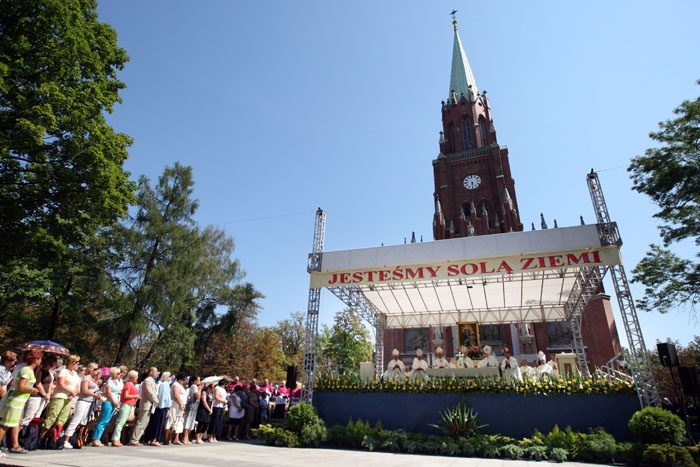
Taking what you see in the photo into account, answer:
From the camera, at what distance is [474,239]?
436 inches

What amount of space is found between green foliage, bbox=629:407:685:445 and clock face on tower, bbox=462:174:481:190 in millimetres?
32793

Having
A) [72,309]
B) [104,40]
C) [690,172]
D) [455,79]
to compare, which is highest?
[455,79]

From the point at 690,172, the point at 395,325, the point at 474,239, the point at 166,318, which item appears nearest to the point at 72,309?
the point at 166,318

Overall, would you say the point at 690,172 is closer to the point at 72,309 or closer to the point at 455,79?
the point at 72,309

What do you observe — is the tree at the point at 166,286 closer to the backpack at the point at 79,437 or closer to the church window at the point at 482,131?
the backpack at the point at 79,437

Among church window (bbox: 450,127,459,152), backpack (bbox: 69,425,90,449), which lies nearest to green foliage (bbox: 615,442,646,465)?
backpack (bbox: 69,425,90,449)

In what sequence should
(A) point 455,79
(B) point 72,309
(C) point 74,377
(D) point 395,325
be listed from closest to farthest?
(C) point 74,377, (B) point 72,309, (D) point 395,325, (A) point 455,79

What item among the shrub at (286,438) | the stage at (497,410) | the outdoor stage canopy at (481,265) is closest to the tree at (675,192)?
the outdoor stage canopy at (481,265)

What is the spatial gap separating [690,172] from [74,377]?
20.7 metres

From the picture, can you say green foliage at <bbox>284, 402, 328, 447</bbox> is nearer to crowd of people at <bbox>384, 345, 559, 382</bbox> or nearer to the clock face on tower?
crowd of people at <bbox>384, 345, 559, 382</bbox>

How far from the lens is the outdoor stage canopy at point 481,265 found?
10.2 m

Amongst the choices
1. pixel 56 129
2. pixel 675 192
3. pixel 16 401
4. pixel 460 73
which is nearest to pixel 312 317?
pixel 16 401

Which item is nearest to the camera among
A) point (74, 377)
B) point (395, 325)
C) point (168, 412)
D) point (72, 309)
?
point (74, 377)

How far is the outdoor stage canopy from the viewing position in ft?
33.3
